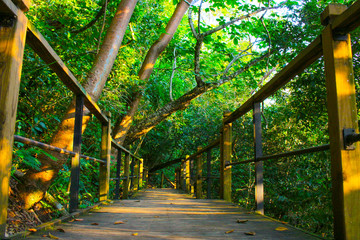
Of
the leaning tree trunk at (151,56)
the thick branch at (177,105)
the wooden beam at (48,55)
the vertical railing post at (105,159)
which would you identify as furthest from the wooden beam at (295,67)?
the leaning tree trunk at (151,56)

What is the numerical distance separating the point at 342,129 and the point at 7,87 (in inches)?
60.8

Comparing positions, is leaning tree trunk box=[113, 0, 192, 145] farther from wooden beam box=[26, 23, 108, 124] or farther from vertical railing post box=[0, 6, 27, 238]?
vertical railing post box=[0, 6, 27, 238]

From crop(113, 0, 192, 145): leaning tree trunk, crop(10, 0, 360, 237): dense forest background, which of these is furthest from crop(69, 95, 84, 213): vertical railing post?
crop(113, 0, 192, 145): leaning tree trunk

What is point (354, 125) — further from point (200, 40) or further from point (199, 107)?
Answer: point (199, 107)

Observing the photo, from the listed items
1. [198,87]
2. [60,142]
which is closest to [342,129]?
[60,142]

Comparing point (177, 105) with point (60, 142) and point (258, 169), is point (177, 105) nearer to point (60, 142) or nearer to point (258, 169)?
point (60, 142)

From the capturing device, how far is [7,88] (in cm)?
127

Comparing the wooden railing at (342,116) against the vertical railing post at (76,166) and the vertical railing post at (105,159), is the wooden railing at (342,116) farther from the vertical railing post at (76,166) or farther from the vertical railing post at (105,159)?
the vertical railing post at (105,159)

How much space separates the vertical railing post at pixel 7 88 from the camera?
122cm

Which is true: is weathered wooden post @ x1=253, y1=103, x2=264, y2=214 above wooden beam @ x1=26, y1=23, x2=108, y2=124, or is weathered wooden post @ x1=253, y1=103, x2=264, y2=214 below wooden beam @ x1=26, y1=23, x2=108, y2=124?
below

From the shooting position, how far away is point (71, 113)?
3.61 meters

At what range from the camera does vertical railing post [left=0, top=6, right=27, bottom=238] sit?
122cm

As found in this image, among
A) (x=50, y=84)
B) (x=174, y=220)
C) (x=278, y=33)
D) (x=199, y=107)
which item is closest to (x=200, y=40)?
(x=278, y=33)

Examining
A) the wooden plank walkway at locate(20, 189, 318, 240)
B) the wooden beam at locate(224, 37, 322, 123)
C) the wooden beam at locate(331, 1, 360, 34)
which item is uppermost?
the wooden beam at locate(331, 1, 360, 34)
